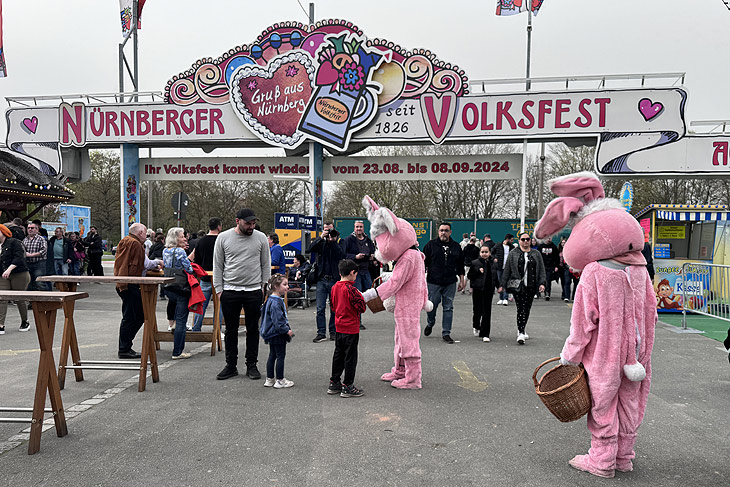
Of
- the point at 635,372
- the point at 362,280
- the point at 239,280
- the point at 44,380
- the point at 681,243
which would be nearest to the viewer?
the point at 635,372

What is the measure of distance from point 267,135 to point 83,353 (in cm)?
874

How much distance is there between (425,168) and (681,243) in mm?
6788

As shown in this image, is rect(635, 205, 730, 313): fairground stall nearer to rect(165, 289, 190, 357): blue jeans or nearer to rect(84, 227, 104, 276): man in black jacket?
rect(165, 289, 190, 357): blue jeans

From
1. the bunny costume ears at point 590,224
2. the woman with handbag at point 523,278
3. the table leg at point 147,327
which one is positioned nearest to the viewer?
the bunny costume ears at point 590,224

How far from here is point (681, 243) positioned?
12.3 metres

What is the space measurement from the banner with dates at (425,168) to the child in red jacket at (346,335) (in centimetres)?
1020

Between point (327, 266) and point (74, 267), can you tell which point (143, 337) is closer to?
point (327, 266)

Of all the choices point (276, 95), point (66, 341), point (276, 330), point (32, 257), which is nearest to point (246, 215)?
point (276, 330)

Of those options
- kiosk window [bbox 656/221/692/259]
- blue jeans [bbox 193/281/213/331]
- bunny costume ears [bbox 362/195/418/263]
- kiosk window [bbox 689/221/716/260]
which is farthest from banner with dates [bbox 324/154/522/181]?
bunny costume ears [bbox 362/195/418/263]

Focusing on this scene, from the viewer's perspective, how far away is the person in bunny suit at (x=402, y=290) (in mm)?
5547

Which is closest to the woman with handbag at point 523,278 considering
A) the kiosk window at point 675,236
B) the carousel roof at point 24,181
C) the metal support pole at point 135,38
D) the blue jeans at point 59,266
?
the kiosk window at point 675,236

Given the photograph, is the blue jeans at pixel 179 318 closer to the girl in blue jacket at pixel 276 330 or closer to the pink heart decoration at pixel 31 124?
the girl in blue jacket at pixel 276 330

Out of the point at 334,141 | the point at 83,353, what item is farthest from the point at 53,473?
the point at 334,141

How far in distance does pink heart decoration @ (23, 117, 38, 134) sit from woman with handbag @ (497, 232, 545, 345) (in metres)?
15.3
